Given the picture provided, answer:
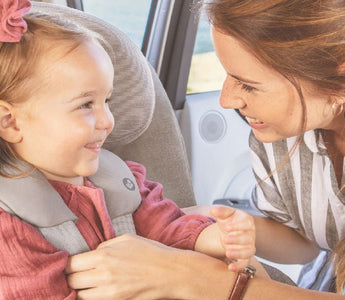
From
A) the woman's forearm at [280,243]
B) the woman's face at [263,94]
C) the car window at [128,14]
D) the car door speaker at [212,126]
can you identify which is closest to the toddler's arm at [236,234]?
the woman's face at [263,94]

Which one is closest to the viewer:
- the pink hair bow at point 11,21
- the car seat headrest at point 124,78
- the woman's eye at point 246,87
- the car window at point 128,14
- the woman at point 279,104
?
the pink hair bow at point 11,21

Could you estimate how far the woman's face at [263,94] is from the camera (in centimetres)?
127

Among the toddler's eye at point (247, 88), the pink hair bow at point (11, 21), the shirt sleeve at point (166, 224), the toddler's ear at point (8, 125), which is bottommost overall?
the shirt sleeve at point (166, 224)

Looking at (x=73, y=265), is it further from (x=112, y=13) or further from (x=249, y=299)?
(x=112, y=13)

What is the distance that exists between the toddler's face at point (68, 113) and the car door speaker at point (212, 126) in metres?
2.05

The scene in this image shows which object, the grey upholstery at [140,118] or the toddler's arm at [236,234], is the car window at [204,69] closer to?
the grey upholstery at [140,118]

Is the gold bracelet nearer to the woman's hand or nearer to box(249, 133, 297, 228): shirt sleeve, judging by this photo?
the woman's hand

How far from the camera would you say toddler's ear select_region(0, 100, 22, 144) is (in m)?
1.16

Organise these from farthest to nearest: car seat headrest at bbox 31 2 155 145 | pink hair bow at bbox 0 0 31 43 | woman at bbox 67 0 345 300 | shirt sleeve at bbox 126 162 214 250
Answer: car seat headrest at bbox 31 2 155 145 < shirt sleeve at bbox 126 162 214 250 < woman at bbox 67 0 345 300 < pink hair bow at bbox 0 0 31 43

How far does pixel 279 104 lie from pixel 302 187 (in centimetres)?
43

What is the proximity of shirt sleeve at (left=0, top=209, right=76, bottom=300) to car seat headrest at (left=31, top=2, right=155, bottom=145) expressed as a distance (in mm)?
543

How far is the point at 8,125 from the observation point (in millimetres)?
1176

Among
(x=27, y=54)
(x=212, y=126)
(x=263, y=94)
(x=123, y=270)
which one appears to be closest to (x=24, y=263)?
(x=123, y=270)

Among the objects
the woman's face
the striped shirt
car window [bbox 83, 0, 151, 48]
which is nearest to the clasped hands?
the woman's face
